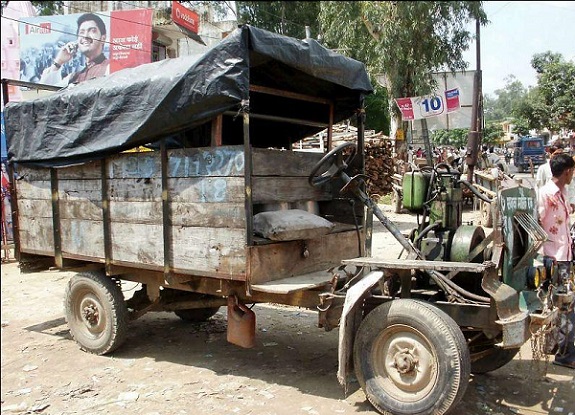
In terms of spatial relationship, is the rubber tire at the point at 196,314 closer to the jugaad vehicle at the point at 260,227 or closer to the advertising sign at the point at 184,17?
the jugaad vehicle at the point at 260,227

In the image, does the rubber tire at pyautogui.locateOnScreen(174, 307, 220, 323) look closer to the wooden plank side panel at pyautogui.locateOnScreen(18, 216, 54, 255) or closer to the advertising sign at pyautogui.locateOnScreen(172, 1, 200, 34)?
the wooden plank side panel at pyautogui.locateOnScreen(18, 216, 54, 255)

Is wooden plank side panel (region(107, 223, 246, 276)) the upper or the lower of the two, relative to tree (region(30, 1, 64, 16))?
lower

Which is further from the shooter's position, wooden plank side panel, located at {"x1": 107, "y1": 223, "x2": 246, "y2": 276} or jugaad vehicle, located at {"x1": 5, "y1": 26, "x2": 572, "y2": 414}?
wooden plank side panel, located at {"x1": 107, "y1": 223, "x2": 246, "y2": 276}

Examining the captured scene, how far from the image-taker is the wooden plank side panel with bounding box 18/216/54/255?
538cm

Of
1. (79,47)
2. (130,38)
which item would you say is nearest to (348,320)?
(130,38)

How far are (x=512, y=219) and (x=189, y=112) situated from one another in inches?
98.1

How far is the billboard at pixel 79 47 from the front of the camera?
18.5 metres

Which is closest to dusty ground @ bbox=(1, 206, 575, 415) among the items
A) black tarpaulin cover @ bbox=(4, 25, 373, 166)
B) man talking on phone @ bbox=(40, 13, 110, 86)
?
black tarpaulin cover @ bbox=(4, 25, 373, 166)

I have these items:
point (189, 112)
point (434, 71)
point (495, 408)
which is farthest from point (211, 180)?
point (434, 71)

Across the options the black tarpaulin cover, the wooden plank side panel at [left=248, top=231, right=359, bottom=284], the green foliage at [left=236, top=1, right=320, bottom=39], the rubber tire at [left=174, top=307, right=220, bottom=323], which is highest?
the green foliage at [left=236, top=1, right=320, bottom=39]

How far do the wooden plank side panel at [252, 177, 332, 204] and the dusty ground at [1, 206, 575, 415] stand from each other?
149 centimetres

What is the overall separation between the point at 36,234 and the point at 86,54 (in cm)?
1527

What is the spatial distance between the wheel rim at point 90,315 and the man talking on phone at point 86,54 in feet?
50.3

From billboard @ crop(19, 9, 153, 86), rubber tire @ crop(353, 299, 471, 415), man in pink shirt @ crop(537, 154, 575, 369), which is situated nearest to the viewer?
rubber tire @ crop(353, 299, 471, 415)
